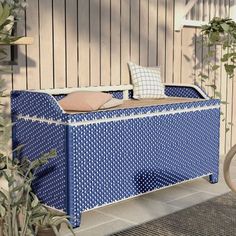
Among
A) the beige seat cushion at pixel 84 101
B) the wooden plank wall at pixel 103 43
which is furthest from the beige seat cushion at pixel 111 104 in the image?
the wooden plank wall at pixel 103 43

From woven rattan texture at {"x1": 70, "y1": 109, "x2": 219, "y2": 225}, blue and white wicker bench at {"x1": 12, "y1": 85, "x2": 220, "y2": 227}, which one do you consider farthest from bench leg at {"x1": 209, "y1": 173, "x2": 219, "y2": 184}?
blue and white wicker bench at {"x1": 12, "y1": 85, "x2": 220, "y2": 227}

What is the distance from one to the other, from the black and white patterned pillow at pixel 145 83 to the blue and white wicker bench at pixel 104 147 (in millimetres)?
410

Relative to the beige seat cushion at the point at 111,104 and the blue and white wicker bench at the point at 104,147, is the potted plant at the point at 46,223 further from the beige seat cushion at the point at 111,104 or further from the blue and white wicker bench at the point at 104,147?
the beige seat cushion at the point at 111,104

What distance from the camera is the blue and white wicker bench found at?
9.41 ft

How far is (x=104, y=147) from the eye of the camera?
→ 9.87ft

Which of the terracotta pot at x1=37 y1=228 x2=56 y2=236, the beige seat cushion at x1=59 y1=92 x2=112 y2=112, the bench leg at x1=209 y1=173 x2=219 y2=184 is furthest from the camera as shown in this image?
the bench leg at x1=209 y1=173 x2=219 y2=184

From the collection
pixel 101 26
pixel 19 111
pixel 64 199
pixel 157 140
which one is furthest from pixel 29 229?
pixel 101 26

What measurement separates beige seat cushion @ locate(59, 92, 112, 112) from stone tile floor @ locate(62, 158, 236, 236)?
2.26ft

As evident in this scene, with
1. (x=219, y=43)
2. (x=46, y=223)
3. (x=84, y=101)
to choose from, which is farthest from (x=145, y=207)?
(x=219, y=43)

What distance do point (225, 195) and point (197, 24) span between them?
180 centimetres

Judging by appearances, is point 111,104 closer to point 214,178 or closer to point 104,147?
point 104,147

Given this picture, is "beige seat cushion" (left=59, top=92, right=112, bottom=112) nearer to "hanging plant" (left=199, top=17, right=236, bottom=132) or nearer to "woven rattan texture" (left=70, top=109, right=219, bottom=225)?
"woven rattan texture" (left=70, top=109, right=219, bottom=225)

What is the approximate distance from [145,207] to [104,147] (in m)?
0.59

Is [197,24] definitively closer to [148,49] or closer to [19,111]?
[148,49]
